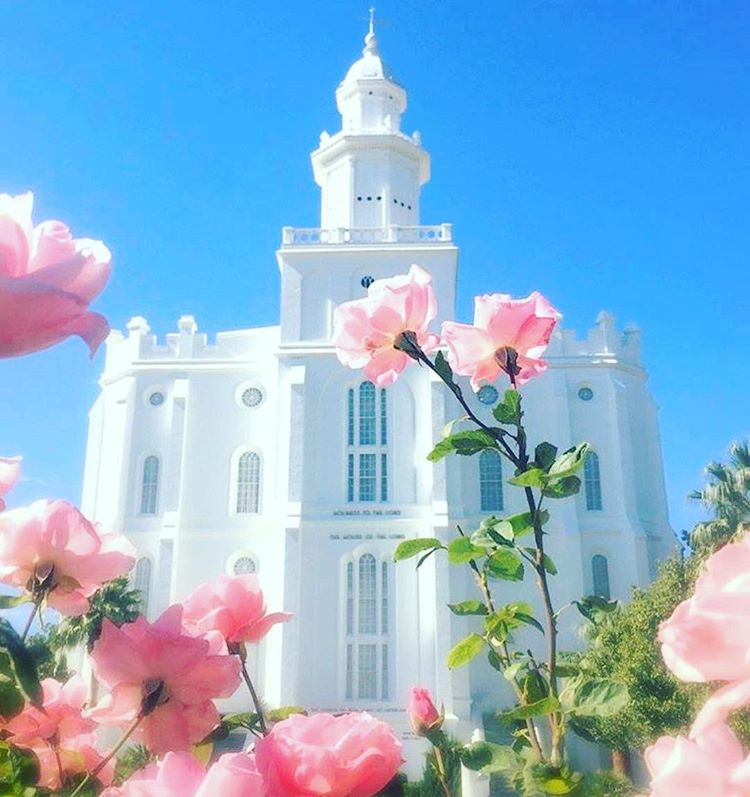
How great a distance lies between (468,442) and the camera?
189cm

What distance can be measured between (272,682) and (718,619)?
84.8 ft

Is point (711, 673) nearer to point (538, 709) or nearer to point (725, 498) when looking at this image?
point (538, 709)

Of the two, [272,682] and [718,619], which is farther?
[272,682]

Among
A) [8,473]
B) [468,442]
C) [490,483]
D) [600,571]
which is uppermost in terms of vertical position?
[490,483]

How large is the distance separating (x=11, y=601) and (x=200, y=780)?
2.09 ft

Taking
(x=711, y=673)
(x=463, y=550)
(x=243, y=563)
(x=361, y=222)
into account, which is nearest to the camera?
(x=711, y=673)

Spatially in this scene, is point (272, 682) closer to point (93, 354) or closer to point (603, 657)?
point (603, 657)

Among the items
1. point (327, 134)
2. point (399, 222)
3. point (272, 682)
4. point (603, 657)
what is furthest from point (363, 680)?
point (327, 134)

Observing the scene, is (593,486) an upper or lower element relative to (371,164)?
lower

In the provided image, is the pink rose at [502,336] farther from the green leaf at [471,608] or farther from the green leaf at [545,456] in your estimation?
the green leaf at [471,608]

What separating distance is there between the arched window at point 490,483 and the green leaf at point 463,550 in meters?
26.3

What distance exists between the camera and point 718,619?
83cm

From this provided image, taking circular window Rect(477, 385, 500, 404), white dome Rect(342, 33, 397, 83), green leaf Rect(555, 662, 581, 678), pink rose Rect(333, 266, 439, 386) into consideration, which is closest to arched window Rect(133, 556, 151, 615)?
circular window Rect(477, 385, 500, 404)

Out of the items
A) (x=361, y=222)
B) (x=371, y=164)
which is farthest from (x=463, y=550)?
(x=371, y=164)
